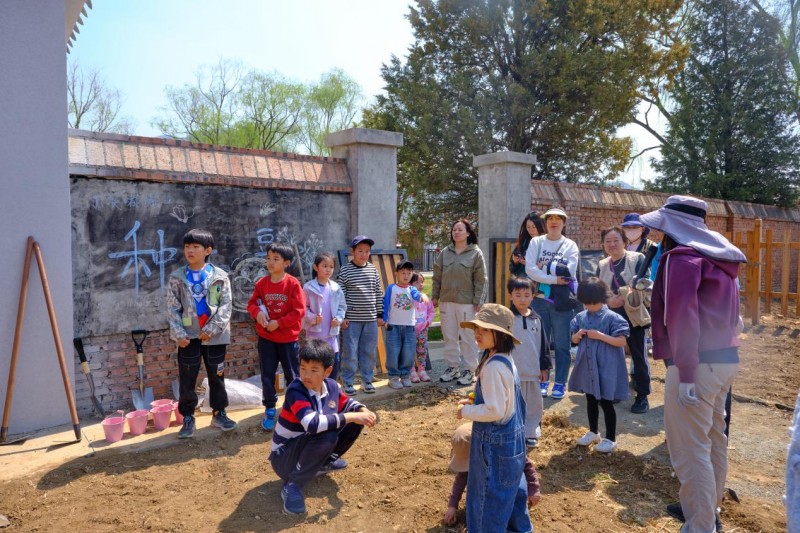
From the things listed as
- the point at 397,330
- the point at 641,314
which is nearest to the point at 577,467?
the point at 641,314

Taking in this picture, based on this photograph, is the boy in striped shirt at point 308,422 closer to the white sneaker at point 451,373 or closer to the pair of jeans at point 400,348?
the pair of jeans at point 400,348

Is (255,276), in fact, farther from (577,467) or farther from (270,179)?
(577,467)

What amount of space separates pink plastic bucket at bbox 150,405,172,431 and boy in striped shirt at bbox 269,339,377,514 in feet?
5.65

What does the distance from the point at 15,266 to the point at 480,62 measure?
1212 centimetres

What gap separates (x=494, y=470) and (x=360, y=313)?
128 inches

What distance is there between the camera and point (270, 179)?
6.39 metres

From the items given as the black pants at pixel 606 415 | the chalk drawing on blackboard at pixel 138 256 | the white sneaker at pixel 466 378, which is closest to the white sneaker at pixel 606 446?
the black pants at pixel 606 415

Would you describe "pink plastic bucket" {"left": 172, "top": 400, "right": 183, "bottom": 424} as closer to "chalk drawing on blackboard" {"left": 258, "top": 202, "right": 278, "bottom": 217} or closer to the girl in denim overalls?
"chalk drawing on blackboard" {"left": 258, "top": 202, "right": 278, "bottom": 217}

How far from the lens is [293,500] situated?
3523mm

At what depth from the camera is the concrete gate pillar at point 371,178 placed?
7.08 meters

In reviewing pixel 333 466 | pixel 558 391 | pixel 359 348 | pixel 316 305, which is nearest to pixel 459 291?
pixel 359 348

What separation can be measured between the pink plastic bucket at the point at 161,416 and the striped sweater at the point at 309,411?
1722 mm

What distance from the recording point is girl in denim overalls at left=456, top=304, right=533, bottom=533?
2.83 meters

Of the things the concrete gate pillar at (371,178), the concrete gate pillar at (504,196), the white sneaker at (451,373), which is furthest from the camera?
the concrete gate pillar at (504,196)
